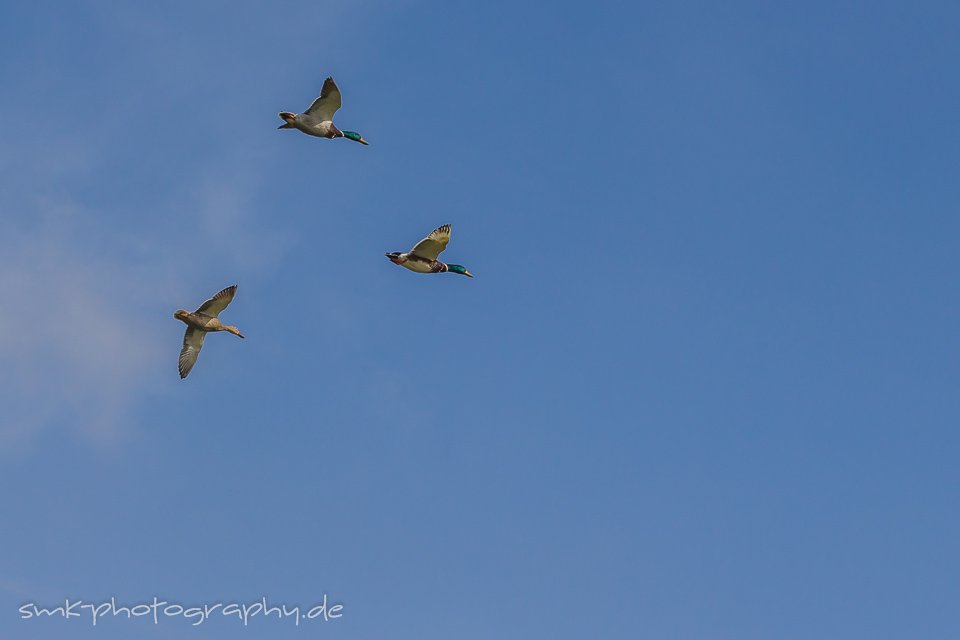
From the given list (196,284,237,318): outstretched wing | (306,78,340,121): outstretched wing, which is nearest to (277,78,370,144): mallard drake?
(306,78,340,121): outstretched wing

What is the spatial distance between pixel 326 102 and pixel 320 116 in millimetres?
1120

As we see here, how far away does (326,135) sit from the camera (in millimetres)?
76438

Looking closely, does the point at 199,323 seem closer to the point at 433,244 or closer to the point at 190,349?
the point at 190,349

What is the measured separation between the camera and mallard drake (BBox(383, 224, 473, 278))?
6738 centimetres

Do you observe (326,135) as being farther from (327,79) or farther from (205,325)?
(205,325)

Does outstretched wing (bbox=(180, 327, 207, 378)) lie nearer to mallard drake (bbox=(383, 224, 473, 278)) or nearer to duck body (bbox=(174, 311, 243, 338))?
duck body (bbox=(174, 311, 243, 338))

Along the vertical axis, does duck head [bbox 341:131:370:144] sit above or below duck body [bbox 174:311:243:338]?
above

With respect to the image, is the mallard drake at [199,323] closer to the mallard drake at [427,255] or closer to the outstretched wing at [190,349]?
the outstretched wing at [190,349]

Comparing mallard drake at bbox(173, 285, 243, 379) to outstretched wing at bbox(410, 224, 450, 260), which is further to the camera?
mallard drake at bbox(173, 285, 243, 379)

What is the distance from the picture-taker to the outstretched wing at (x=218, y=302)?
73250 mm

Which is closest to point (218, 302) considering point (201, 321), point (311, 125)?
point (201, 321)

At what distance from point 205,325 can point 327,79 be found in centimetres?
1373

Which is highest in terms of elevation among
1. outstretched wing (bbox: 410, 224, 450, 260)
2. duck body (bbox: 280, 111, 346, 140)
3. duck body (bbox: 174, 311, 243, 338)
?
duck body (bbox: 280, 111, 346, 140)

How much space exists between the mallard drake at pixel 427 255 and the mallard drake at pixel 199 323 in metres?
9.49
